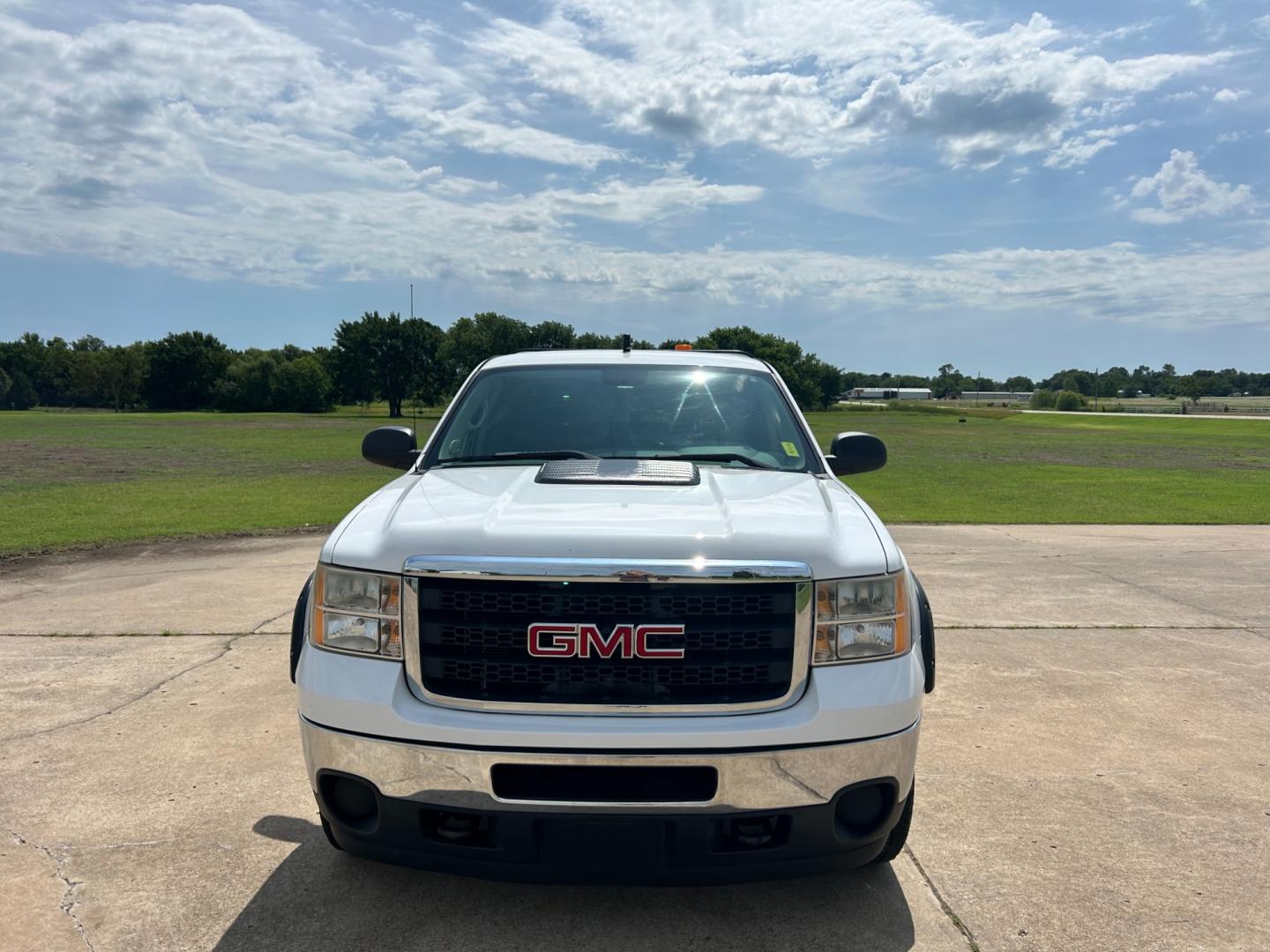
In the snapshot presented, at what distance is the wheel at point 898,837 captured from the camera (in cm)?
299

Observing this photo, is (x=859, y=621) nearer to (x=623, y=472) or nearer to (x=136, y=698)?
(x=623, y=472)

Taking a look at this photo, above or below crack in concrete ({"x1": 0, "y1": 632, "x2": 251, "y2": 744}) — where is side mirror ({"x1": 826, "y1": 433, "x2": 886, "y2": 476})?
above

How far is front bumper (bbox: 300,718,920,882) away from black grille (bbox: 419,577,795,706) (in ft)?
0.59

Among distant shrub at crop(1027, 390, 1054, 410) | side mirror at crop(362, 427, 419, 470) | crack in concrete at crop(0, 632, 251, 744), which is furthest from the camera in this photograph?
distant shrub at crop(1027, 390, 1054, 410)

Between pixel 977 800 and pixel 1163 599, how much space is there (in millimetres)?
4786

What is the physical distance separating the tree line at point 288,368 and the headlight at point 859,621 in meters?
67.2

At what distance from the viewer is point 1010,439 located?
142 ft

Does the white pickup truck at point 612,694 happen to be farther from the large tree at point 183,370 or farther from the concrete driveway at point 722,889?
the large tree at point 183,370

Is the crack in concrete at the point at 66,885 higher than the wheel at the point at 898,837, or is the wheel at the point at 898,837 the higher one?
the wheel at the point at 898,837

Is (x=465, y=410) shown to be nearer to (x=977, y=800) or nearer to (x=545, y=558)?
(x=545, y=558)

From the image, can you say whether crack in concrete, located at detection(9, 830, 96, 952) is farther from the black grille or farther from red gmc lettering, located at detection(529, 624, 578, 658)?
red gmc lettering, located at detection(529, 624, 578, 658)

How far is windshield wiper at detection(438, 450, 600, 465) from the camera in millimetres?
3926

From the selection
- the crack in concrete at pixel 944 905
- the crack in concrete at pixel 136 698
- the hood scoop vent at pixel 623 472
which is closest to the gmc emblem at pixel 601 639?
the hood scoop vent at pixel 623 472

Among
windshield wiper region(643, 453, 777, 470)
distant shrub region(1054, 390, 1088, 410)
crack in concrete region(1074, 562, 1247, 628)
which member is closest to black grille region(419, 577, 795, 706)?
windshield wiper region(643, 453, 777, 470)
